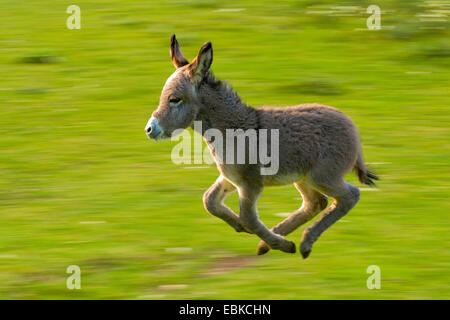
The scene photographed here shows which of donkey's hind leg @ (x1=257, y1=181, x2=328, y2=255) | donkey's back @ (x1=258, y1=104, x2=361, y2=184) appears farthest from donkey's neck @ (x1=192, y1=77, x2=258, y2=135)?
donkey's hind leg @ (x1=257, y1=181, x2=328, y2=255)

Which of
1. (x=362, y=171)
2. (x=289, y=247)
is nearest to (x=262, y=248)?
(x=289, y=247)

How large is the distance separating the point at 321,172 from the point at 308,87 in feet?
18.5

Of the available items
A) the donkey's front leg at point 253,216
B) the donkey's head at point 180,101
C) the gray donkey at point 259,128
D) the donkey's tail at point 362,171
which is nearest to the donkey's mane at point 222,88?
the gray donkey at point 259,128

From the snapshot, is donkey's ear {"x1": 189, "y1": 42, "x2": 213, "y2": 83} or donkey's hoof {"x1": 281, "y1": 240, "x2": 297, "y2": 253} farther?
donkey's hoof {"x1": 281, "y1": 240, "x2": 297, "y2": 253}

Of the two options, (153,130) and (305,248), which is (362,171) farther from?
(153,130)

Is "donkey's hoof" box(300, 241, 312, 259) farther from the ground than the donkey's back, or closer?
closer

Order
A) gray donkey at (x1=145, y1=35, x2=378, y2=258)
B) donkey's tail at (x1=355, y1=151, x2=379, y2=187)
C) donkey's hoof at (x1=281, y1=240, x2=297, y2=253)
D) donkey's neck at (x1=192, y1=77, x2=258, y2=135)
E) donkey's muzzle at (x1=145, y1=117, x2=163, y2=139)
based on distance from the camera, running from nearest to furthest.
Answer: donkey's muzzle at (x1=145, y1=117, x2=163, y2=139) < gray donkey at (x1=145, y1=35, x2=378, y2=258) < donkey's neck at (x1=192, y1=77, x2=258, y2=135) < donkey's hoof at (x1=281, y1=240, x2=297, y2=253) < donkey's tail at (x1=355, y1=151, x2=379, y2=187)

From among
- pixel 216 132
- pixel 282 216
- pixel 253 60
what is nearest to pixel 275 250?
pixel 282 216

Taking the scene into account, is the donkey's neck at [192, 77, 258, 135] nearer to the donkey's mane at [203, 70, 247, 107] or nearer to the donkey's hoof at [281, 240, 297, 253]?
the donkey's mane at [203, 70, 247, 107]

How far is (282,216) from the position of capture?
9164 millimetres

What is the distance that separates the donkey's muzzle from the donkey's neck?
1.27ft

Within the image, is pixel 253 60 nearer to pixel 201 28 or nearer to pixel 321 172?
pixel 201 28

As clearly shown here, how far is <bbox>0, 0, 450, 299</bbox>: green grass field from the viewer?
26.1ft

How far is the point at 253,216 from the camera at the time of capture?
7523 mm
